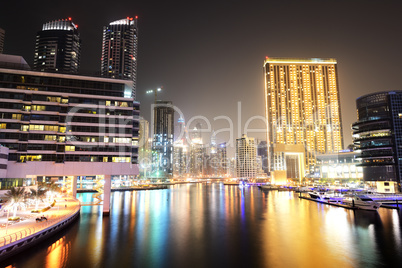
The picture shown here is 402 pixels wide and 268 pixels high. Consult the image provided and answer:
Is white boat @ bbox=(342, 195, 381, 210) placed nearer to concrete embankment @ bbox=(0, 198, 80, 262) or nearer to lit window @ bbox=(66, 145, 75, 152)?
concrete embankment @ bbox=(0, 198, 80, 262)

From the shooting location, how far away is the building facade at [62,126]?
5769cm

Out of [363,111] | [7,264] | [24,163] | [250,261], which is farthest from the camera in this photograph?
[363,111]

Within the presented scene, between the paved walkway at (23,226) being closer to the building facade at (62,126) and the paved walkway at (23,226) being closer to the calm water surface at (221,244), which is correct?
the calm water surface at (221,244)

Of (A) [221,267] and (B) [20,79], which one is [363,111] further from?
(B) [20,79]

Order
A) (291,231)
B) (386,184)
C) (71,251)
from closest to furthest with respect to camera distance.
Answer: (71,251) < (291,231) < (386,184)

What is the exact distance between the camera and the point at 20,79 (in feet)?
197

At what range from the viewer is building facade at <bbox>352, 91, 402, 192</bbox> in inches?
4166

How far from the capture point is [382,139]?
358 ft

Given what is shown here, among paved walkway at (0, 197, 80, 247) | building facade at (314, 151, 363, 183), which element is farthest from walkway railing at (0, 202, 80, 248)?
building facade at (314, 151, 363, 183)

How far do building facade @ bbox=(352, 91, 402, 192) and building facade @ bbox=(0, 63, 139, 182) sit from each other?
347 ft

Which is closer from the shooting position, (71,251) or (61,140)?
(71,251)

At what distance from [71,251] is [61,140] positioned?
31764 mm

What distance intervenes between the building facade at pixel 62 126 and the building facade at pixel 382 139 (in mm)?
105620

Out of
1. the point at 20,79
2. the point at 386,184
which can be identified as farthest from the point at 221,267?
the point at 386,184
